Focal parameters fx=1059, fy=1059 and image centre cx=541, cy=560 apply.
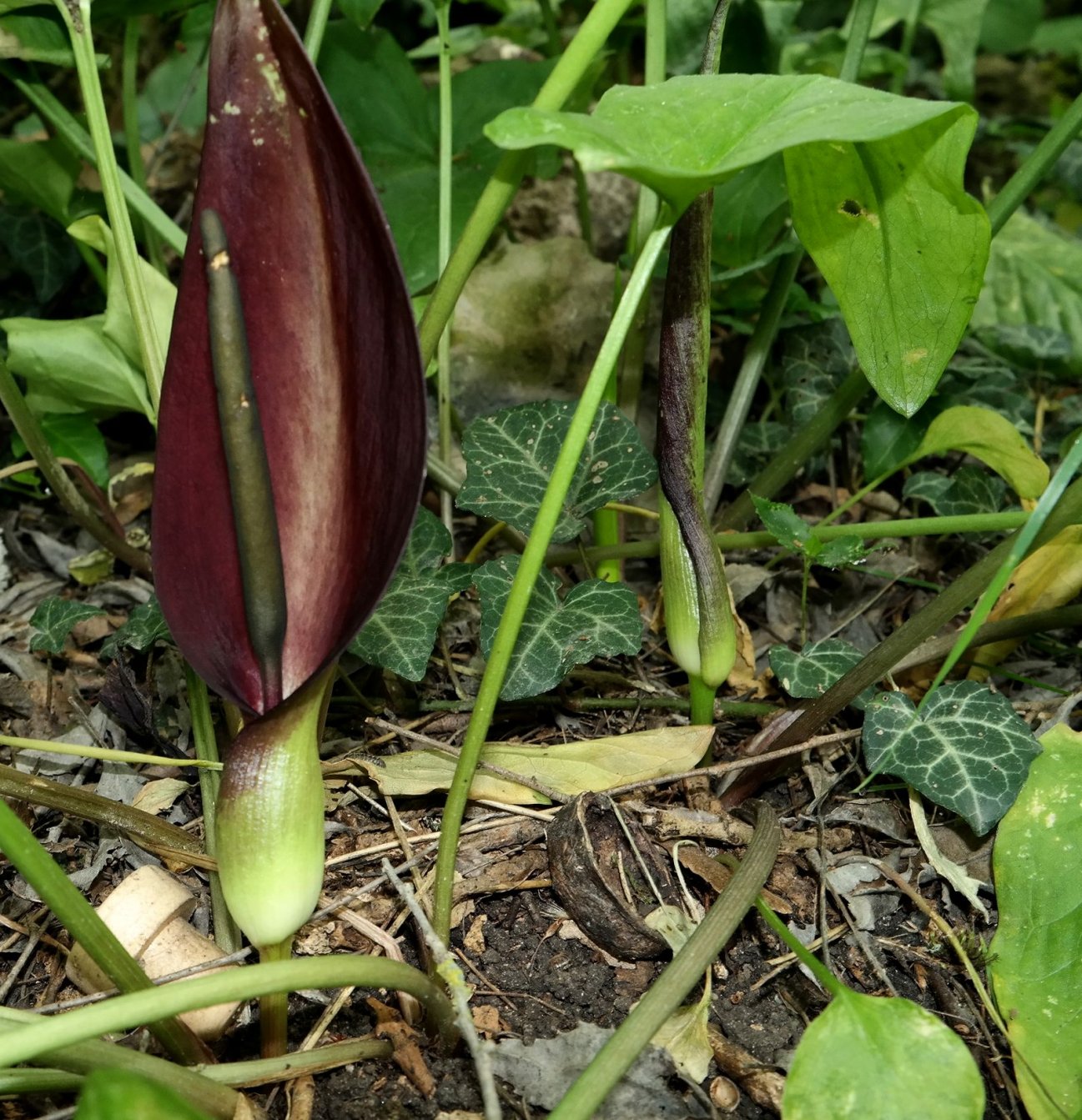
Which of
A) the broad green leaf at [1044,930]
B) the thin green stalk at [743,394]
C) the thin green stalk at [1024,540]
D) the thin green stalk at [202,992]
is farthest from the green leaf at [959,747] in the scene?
the thin green stalk at [202,992]

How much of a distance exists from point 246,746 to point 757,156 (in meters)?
0.46

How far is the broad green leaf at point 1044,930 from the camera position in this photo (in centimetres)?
74

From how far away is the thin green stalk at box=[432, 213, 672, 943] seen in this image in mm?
656

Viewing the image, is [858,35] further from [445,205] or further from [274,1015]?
[274,1015]

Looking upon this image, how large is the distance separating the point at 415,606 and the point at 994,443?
2.01ft

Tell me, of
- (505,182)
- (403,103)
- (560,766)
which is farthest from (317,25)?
(560,766)

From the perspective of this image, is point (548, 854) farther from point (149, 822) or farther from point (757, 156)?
point (757, 156)

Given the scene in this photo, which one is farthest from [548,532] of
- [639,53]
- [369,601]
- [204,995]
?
[639,53]

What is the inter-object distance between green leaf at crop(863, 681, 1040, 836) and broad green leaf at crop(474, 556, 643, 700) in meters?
0.23

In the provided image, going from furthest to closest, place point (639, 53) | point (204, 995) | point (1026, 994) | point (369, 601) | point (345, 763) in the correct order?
point (639, 53) < point (345, 763) < point (1026, 994) < point (369, 601) < point (204, 995)

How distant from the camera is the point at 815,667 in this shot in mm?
945

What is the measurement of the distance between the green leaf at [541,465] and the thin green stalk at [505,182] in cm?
21

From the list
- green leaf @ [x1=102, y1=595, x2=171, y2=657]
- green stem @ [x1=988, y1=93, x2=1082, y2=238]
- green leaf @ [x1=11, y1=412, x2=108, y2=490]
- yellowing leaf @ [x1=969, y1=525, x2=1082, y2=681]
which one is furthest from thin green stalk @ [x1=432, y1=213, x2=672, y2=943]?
green leaf @ [x1=11, y1=412, x2=108, y2=490]

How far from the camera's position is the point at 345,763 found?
0.92 metres
